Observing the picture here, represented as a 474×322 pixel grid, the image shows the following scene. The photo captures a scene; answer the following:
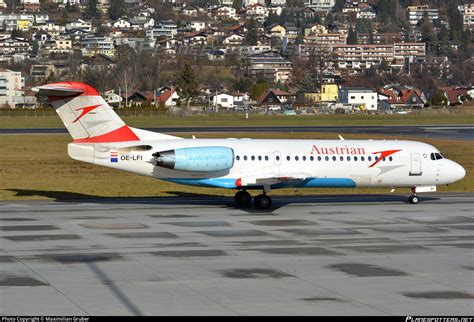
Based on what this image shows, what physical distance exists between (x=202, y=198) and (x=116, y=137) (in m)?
6.66

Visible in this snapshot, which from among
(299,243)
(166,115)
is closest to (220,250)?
(299,243)

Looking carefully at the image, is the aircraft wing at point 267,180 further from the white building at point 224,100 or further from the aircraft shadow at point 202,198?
the white building at point 224,100

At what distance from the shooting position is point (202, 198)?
1716 inches

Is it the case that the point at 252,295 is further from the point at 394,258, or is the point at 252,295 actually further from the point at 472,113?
the point at 472,113

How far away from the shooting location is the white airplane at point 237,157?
38188mm

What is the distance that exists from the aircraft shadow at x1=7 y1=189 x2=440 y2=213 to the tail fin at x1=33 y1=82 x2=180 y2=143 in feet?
13.5

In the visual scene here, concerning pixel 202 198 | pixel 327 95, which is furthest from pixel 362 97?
pixel 202 198

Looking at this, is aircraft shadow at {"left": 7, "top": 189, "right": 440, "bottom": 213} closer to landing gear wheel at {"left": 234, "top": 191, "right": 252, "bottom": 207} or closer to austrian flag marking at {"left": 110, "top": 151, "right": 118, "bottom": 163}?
landing gear wheel at {"left": 234, "top": 191, "right": 252, "bottom": 207}

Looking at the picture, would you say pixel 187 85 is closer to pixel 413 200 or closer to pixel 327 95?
pixel 327 95

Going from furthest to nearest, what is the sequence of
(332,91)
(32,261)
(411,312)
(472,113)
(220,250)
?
1. (332,91)
2. (472,113)
3. (220,250)
4. (32,261)
5. (411,312)

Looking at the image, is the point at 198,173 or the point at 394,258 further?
the point at 198,173

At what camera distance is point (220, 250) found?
97.6 ft

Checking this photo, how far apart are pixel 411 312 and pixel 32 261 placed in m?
11.1

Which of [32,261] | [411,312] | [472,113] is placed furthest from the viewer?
[472,113]
